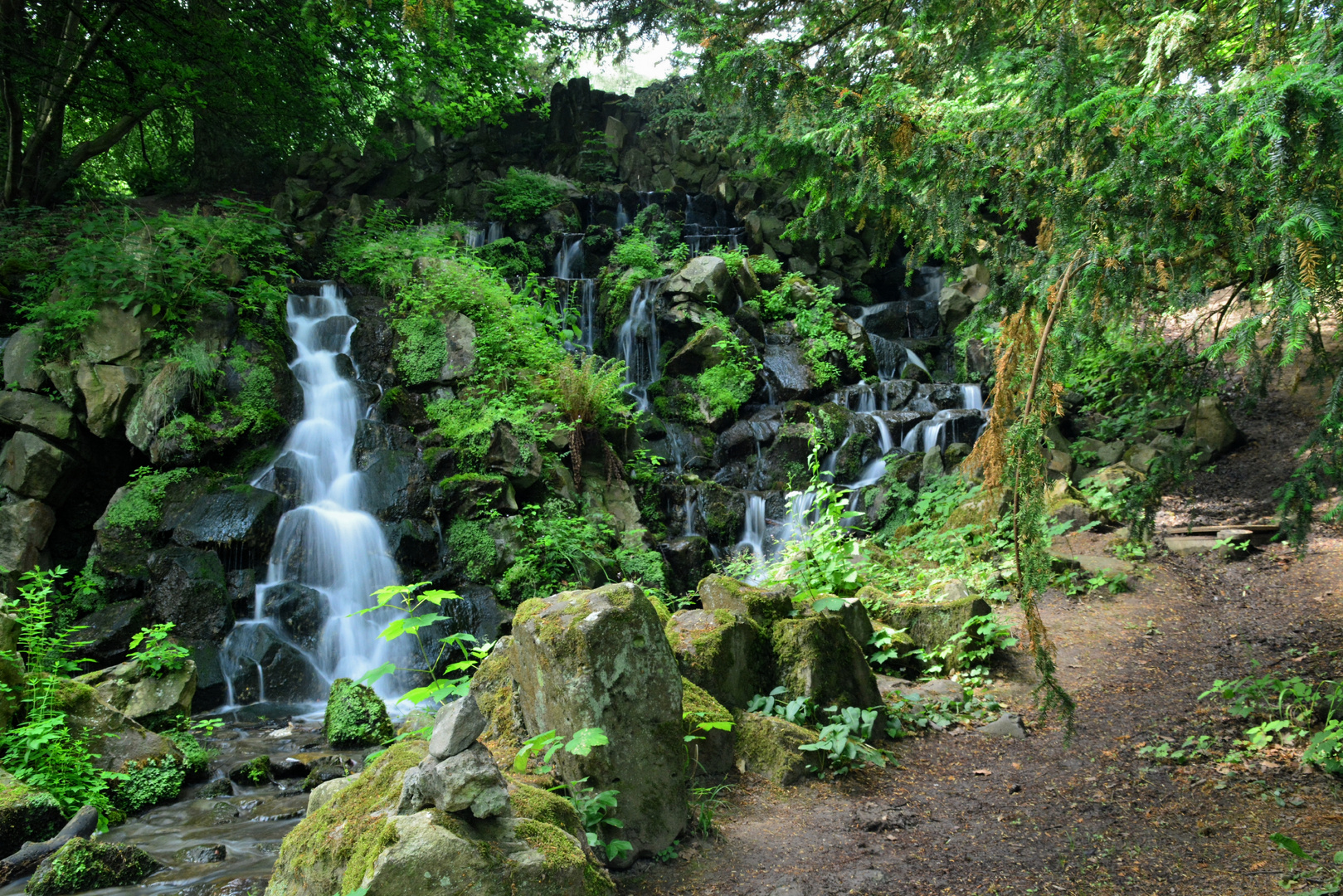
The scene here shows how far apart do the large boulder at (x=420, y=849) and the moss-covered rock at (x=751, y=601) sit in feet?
7.81

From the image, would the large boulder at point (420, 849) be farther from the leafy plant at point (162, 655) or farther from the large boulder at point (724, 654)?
the leafy plant at point (162, 655)

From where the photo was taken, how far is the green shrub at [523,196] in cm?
1719

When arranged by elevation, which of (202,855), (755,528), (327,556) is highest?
(327,556)

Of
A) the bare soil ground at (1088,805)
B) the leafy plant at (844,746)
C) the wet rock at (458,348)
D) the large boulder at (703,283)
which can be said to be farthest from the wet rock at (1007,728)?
the large boulder at (703,283)

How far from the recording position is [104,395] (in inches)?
360

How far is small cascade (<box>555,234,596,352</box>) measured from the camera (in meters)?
15.0

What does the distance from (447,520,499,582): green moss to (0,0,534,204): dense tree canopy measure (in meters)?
6.45

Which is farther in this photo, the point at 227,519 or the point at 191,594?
the point at 227,519

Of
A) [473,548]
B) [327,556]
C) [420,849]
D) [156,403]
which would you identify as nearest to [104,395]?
[156,403]

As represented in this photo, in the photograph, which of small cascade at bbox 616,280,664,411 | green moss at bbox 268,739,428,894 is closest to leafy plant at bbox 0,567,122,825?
green moss at bbox 268,739,428,894

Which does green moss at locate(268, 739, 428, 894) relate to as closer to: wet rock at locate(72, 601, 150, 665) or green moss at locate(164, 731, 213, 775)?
green moss at locate(164, 731, 213, 775)

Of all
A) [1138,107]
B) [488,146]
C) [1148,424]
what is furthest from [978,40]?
[488,146]

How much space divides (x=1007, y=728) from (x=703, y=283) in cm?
1131

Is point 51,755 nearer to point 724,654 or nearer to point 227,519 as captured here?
point 227,519
